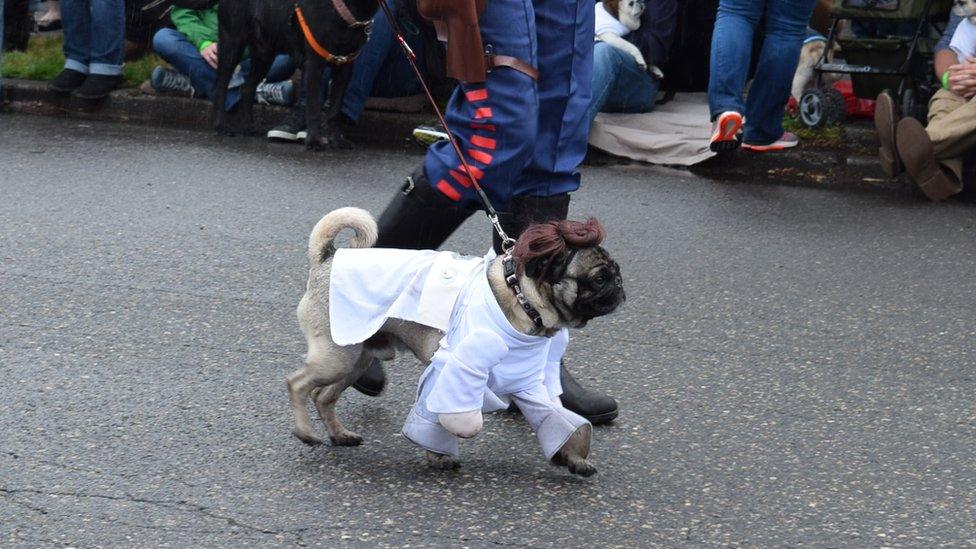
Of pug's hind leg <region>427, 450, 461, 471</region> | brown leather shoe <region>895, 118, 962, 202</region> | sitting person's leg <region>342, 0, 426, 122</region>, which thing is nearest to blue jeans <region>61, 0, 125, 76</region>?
sitting person's leg <region>342, 0, 426, 122</region>

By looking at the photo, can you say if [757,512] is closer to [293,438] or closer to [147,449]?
[293,438]

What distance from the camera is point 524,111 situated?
11.5 ft

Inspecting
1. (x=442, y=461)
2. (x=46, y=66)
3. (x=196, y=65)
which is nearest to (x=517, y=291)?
(x=442, y=461)

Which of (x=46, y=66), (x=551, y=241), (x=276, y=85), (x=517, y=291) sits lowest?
(x=46, y=66)

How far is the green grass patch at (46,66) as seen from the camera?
926cm

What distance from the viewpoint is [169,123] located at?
8773 millimetres

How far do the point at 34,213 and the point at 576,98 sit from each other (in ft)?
9.88

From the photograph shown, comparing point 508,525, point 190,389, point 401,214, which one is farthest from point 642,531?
point 190,389

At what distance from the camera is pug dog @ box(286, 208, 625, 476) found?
3055 mm

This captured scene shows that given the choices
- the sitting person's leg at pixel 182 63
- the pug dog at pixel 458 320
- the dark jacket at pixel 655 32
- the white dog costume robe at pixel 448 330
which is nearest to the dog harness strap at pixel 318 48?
the sitting person's leg at pixel 182 63

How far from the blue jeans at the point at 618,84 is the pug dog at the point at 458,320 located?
4.52 metres

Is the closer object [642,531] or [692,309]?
[642,531]

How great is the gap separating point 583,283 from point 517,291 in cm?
17

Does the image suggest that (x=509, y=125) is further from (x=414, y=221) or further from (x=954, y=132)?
(x=954, y=132)
